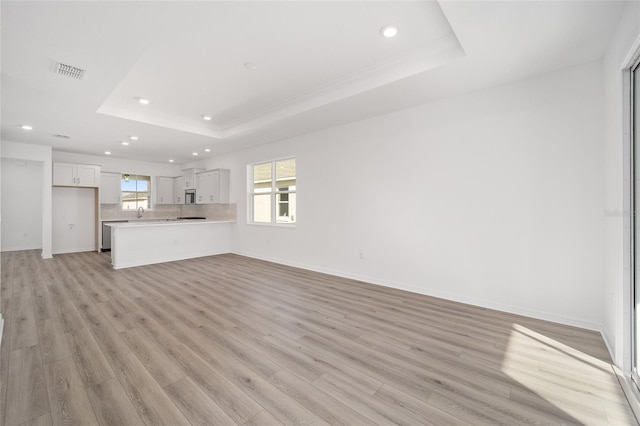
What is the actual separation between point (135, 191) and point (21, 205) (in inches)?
99.3

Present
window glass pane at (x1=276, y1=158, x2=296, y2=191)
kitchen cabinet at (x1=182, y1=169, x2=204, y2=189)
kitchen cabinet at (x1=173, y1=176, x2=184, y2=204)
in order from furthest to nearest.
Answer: kitchen cabinet at (x1=173, y1=176, x2=184, y2=204)
kitchen cabinet at (x1=182, y1=169, x2=204, y2=189)
window glass pane at (x1=276, y1=158, x2=296, y2=191)

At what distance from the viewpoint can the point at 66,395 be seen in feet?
5.79

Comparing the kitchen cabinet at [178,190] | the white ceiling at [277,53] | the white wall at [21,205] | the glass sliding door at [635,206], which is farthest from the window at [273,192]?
the white wall at [21,205]

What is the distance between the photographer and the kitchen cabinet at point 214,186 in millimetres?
7250

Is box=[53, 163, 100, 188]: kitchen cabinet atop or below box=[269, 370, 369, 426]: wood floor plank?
atop

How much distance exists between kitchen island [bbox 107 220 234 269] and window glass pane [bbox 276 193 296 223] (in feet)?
6.22

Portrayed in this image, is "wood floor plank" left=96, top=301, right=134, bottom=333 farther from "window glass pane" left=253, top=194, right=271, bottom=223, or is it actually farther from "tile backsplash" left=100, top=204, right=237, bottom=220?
"tile backsplash" left=100, top=204, right=237, bottom=220

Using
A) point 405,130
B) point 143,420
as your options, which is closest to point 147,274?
point 143,420

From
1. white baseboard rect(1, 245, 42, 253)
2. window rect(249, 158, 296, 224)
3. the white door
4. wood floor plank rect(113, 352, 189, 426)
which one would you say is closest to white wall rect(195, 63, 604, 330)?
window rect(249, 158, 296, 224)

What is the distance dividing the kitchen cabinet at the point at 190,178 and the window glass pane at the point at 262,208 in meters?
2.50

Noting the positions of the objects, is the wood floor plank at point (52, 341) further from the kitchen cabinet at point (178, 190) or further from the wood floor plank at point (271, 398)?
the kitchen cabinet at point (178, 190)

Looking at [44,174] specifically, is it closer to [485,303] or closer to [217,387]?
[217,387]

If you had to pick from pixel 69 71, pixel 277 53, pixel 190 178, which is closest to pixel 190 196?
pixel 190 178

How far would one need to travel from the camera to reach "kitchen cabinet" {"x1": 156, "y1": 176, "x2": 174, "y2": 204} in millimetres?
8547
